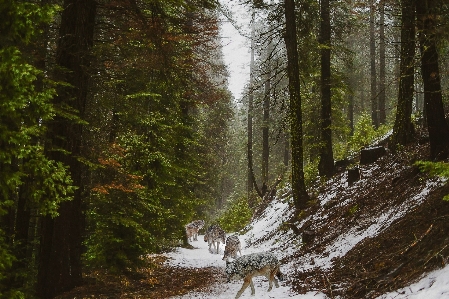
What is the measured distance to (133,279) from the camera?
9828 millimetres

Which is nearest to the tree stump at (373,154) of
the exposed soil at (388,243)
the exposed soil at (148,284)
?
the exposed soil at (388,243)

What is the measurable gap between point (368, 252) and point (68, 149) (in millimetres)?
6774

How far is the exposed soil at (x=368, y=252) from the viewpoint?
18.8ft

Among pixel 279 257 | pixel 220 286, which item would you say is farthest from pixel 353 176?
pixel 220 286

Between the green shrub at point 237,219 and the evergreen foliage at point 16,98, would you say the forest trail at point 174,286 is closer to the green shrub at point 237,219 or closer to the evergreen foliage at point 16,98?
the evergreen foliage at point 16,98

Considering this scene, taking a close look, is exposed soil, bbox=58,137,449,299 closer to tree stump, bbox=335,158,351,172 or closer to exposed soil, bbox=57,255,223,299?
exposed soil, bbox=57,255,223,299

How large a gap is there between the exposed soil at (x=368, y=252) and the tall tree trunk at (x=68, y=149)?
1.73ft

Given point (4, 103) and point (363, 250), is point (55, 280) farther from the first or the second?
point (363, 250)

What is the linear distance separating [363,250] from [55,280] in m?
6.68

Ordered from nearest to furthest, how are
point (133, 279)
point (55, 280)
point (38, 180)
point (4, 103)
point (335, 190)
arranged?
point (4, 103) < point (38, 180) < point (55, 280) < point (133, 279) < point (335, 190)

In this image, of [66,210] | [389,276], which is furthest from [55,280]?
[389,276]

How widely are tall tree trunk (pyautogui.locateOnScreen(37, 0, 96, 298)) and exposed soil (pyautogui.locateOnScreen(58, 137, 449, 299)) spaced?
53cm

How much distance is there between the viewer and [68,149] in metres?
7.83

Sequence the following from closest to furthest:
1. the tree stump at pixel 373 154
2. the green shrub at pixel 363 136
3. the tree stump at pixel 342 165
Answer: the tree stump at pixel 373 154 < the tree stump at pixel 342 165 < the green shrub at pixel 363 136
